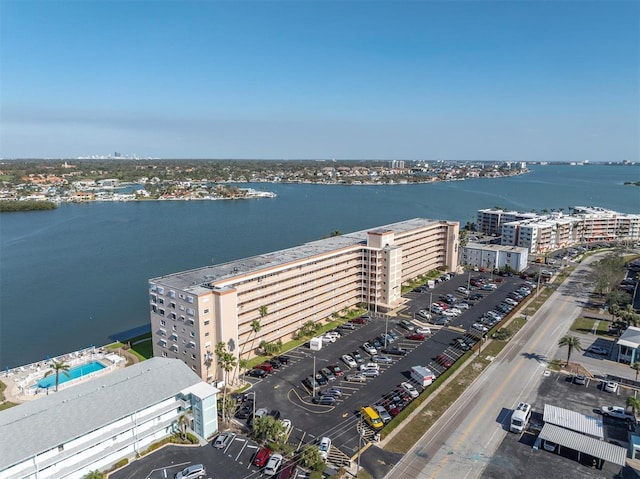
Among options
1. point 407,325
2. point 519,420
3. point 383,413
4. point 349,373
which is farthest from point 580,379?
point 349,373

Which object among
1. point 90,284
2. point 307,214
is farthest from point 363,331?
point 307,214

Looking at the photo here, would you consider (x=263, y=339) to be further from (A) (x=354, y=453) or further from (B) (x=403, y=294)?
(B) (x=403, y=294)

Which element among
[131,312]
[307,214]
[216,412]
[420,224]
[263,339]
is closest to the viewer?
[216,412]

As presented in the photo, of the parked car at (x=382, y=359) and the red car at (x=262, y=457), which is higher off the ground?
the red car at (x=262, y=457)

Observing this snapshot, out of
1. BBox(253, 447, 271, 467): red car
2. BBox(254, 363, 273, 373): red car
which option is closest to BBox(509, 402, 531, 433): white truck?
BBox(253, 447, 271, 467): red car

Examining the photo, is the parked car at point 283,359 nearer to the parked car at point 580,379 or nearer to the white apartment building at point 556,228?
the parked car at point 580,379

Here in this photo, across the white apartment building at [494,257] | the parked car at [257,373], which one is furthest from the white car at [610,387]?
the white apartment building at [494,257]
